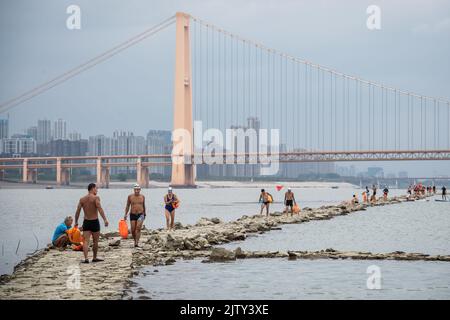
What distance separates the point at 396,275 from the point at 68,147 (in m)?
159

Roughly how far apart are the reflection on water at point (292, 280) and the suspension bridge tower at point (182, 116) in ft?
249

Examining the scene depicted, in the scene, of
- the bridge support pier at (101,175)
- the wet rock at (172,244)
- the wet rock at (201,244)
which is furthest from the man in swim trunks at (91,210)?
the bridge support pier at (101,175)

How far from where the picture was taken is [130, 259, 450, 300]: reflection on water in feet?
41.2

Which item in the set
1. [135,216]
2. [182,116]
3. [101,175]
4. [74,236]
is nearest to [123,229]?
[74,236]

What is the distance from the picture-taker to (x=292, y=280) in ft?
46.4

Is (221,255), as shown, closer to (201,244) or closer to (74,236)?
(201,244)

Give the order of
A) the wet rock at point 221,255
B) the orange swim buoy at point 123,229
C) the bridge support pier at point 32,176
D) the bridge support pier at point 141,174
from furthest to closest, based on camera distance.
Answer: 1. the bridge support pier at point 32,176
2. the bridge support pier at point 141,174
3. the orange swim buoy at point 123,229
4. the wet rock at point 221,255

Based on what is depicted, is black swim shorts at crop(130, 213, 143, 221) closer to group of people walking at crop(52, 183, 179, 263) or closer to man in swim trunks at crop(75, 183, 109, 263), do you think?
group of people walking at crop(52, 183, 179, 263)

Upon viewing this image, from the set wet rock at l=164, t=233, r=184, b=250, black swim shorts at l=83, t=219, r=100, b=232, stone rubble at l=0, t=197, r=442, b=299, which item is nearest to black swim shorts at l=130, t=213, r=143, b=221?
stone rubble at l=0, t=197, r=442, b=299

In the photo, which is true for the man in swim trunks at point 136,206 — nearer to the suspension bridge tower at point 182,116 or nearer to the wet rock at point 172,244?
the wet rock at point 172,244

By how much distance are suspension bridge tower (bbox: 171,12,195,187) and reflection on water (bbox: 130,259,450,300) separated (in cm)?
7594

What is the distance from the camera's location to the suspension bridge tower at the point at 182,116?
94125 mm
